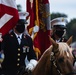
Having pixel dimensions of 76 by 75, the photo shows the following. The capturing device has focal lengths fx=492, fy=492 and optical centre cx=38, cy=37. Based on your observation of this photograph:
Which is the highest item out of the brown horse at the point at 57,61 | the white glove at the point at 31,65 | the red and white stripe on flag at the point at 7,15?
the red and white stripe on flag at the point at 7,15

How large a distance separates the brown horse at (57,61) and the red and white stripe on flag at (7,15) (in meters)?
A: 1.37

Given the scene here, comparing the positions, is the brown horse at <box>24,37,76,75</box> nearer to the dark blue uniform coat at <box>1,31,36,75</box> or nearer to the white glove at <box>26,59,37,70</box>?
the white glove at <box>26,59,37,70</box>

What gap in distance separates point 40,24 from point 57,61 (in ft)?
15.7

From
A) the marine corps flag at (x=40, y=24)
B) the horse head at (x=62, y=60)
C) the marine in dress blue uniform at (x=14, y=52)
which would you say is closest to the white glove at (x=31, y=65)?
the marine in dress blue uniform at (x=14, y=52)

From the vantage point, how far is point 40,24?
13938mm

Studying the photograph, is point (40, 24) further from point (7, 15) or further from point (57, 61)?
point (57, 61)

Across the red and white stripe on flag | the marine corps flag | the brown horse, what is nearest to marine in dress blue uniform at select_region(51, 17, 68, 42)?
the red and white stripe on flag

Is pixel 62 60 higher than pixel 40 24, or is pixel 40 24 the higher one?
pixel 62 60

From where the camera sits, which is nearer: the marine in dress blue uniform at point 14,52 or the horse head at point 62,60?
the horse head at point 62,60

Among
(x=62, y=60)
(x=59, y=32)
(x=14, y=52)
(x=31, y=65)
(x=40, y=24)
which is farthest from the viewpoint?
(x=40, y=24)

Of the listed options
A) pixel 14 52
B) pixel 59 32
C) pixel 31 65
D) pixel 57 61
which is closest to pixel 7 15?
pixel 14 52

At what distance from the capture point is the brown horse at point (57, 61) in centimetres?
911

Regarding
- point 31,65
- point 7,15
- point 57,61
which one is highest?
point 7,15

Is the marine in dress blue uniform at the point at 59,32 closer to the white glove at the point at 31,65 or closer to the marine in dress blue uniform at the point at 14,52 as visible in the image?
the marine in dress blue uniform at the point at 14,52
